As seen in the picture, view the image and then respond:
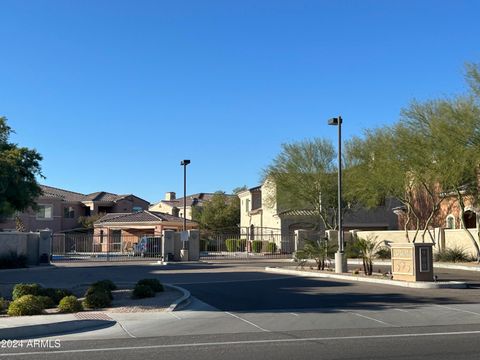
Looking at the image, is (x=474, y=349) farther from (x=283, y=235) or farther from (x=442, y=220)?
(x=283, y=235)

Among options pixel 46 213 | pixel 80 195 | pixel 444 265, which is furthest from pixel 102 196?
pixel 444 265

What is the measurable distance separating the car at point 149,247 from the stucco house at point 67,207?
19.2 meters

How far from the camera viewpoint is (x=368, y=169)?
131ft

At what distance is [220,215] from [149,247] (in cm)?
2475

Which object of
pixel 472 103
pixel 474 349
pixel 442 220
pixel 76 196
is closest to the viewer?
pixel 474 349

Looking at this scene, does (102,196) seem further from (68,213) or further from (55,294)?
(55,294)

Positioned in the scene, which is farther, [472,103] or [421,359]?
[472,103]

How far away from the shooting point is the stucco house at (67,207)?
227 ft

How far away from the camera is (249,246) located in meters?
57.0

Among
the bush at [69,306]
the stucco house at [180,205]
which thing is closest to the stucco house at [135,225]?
the stucco house at [180,205]

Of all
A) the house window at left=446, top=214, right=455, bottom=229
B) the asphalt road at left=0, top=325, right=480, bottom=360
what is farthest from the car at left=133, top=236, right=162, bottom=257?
the asphalt road at left=0, top=325, right=480, bottom=360

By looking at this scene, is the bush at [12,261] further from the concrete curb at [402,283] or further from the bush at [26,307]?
the bush at [26,307]

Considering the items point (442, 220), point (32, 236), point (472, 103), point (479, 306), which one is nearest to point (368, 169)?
point (442, 220)

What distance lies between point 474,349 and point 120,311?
27.4 feet
